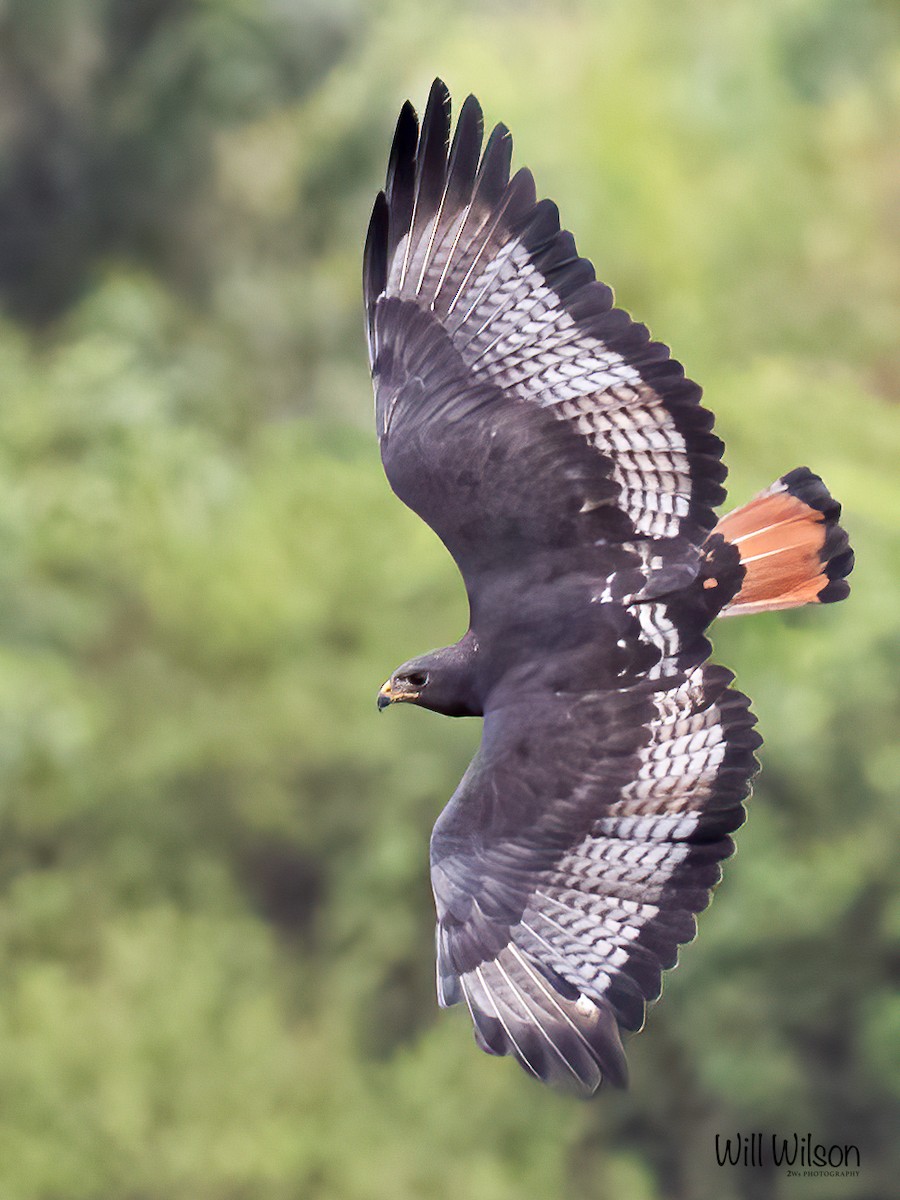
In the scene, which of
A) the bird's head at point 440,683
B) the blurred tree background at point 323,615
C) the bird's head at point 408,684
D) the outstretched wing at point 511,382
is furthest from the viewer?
the blurred tree background at point 323,615

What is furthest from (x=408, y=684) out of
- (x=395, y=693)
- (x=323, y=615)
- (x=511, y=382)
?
(x=323, y=615)

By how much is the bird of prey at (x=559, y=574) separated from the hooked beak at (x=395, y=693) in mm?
192

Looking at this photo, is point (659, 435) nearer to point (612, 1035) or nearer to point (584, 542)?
point (584, 542)

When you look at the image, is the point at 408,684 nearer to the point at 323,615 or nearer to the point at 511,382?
the point at 511,382

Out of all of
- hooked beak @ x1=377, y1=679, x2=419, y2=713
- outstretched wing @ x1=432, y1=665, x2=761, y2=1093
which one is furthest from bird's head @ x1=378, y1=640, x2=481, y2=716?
outstretched wing @ x1=432, y1=665, x2=761, y2=1093

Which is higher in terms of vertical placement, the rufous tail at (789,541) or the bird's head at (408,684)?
→ the rufous tail at (789,541)

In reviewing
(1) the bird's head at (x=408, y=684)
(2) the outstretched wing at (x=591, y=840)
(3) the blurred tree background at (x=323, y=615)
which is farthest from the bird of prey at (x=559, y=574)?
(3) the blurred tree background at (x=323, y=615)

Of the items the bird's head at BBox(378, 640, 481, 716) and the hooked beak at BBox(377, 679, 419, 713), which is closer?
the bird's head at BBox(378, 640, 481, 716)

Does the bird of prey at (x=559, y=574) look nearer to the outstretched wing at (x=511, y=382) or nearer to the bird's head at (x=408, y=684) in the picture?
the outstretched wing at (x=511, y=382)

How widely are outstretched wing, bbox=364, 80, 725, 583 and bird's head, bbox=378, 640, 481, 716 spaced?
0.73ft

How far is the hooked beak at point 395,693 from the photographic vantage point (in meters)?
5.07

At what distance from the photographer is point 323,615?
774 inches

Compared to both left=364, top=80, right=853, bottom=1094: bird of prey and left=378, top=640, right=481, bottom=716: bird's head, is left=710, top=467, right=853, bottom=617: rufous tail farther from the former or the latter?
left=378, top=640, right=481, bottom=716: bird's head

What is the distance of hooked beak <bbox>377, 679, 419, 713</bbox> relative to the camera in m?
5.07
